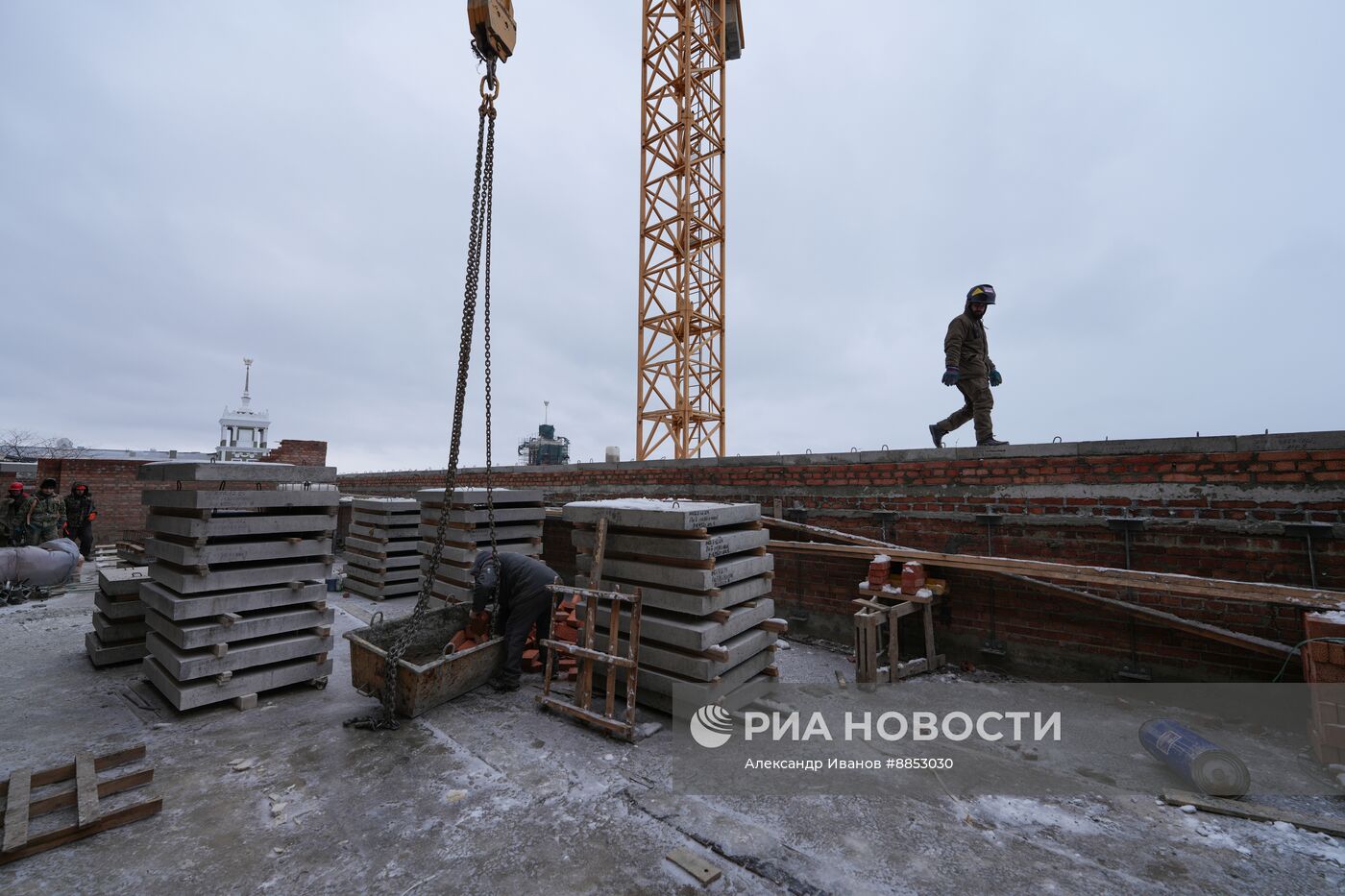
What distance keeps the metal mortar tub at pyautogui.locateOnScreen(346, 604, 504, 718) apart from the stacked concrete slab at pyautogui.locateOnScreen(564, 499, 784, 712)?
46.4 inches

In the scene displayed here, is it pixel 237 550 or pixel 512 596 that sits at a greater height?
pixel 237 550

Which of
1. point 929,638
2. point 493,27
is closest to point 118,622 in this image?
point 493,27

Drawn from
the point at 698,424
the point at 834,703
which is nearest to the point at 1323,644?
the point at 834,703

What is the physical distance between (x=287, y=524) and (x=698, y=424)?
46.6 ft

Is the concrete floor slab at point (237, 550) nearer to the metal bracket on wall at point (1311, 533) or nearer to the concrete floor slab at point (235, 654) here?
the concrete floor slab at point (235, 654)

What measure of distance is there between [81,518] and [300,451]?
706cm

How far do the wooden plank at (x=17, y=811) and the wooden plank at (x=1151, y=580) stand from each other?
6574 mm

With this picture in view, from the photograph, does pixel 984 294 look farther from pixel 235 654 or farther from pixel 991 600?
pixel 235 654

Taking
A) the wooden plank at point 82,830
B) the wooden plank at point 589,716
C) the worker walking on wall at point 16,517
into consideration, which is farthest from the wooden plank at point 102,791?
the worker walking on wall at point 16,517

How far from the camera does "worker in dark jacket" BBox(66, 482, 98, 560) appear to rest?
39.5ft

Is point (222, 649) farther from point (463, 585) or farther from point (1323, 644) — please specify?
point (1323, 644)

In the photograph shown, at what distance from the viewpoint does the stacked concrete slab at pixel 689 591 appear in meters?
4.40

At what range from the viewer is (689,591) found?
4531 millimetres

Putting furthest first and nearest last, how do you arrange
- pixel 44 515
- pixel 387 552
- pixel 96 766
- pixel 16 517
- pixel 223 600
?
pixel 44 515 < pixel 16 517 < pixel 387 552 < pixel 223 600 < pixel 96 766
